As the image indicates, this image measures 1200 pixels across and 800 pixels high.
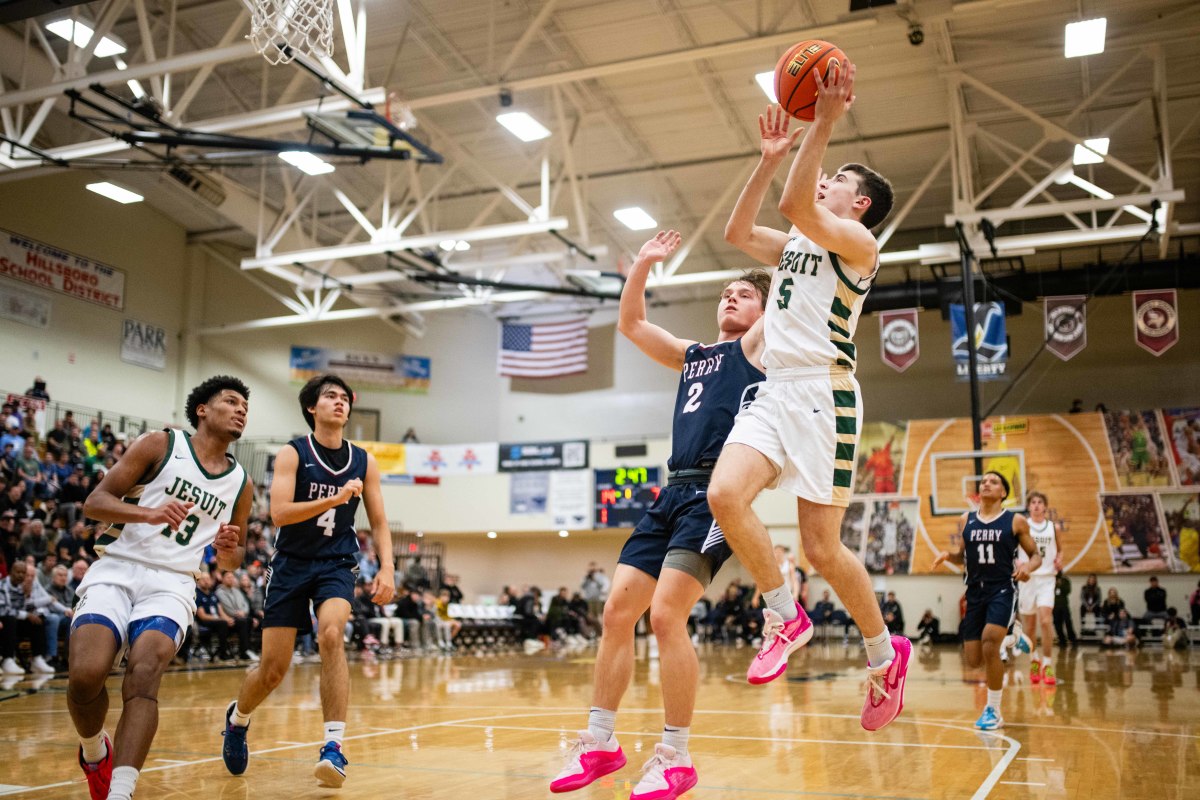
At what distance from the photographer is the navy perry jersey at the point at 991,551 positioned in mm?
7832

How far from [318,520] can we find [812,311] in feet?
9.30

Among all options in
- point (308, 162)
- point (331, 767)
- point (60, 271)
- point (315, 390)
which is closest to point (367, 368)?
point (60, 271)

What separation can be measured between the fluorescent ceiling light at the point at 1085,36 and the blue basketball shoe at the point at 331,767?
43.0 feet

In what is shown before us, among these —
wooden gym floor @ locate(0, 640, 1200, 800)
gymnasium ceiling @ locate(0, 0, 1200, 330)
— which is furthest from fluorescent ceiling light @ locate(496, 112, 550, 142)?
wooden gym floor @ locate(0, 640, 1200, 800)

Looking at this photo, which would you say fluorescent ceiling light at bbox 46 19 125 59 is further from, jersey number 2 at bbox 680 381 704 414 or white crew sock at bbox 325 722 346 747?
jersey number 2 at bbox 680 381 704 414

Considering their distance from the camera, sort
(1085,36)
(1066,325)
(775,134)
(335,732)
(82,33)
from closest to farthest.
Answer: (775,134) → (335,732) → (1085,36) → (82,33) → (1066,325)

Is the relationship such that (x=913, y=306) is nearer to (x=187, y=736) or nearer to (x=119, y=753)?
(x=187, y=736)

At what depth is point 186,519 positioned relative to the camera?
174 inches

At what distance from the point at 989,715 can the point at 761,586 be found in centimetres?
418

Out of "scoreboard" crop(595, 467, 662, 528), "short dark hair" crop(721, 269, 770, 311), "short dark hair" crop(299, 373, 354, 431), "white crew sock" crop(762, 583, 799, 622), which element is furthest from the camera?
"scoreboard" crop(595, 467, 662, 528)

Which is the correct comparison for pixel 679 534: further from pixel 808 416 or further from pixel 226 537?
pixel 226 537

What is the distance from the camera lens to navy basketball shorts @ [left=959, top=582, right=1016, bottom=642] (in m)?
7.61

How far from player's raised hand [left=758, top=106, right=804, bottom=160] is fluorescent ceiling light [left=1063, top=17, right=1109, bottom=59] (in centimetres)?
1155

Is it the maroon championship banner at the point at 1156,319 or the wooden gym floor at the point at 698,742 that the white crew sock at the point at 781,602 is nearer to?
the wooden gym floor at the point at 698,742
